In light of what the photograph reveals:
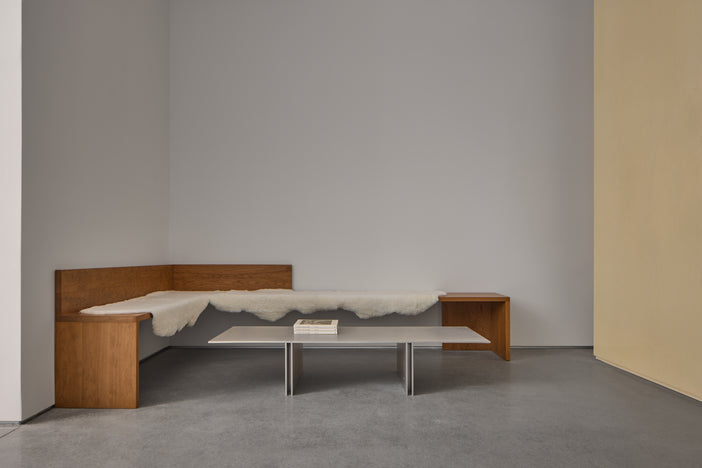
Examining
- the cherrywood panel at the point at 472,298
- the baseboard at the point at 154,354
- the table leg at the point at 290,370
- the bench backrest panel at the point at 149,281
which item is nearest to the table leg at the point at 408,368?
the table leg at the point at 290,370

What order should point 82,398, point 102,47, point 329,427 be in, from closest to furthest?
1. point 329,427
2. point 82,398
3. point 102,47

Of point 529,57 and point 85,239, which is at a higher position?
point 529,57

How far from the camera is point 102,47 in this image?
12.0ft

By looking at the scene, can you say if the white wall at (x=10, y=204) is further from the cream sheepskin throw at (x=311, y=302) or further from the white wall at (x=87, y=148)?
the cream sheepskin throw at (x=311, y=302)

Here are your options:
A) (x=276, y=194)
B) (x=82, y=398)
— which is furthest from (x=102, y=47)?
(x=82, y=398)

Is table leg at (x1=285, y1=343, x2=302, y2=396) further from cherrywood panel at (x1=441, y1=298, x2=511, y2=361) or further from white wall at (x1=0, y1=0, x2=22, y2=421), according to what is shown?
cherrywood panel at (x1=441, y1=298, x2=511, y2=361)

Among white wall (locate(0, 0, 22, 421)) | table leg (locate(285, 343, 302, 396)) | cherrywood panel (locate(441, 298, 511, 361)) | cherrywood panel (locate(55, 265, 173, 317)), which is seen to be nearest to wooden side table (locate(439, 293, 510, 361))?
cherrywood panel (locate(441, 298, 511, 361))

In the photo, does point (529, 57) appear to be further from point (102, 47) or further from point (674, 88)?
point (102, 47)

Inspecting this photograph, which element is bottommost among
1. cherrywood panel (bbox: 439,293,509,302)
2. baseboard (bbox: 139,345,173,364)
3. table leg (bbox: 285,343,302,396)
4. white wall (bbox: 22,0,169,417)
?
baseboard (bbox: 139,345,173,364)

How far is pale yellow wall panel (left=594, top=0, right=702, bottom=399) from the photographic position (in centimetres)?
315

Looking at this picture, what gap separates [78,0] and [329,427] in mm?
3153

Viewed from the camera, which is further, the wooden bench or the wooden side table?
the wooden side table

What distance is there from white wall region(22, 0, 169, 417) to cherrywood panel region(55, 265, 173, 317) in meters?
0.07

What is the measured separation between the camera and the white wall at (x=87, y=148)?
111 inches
